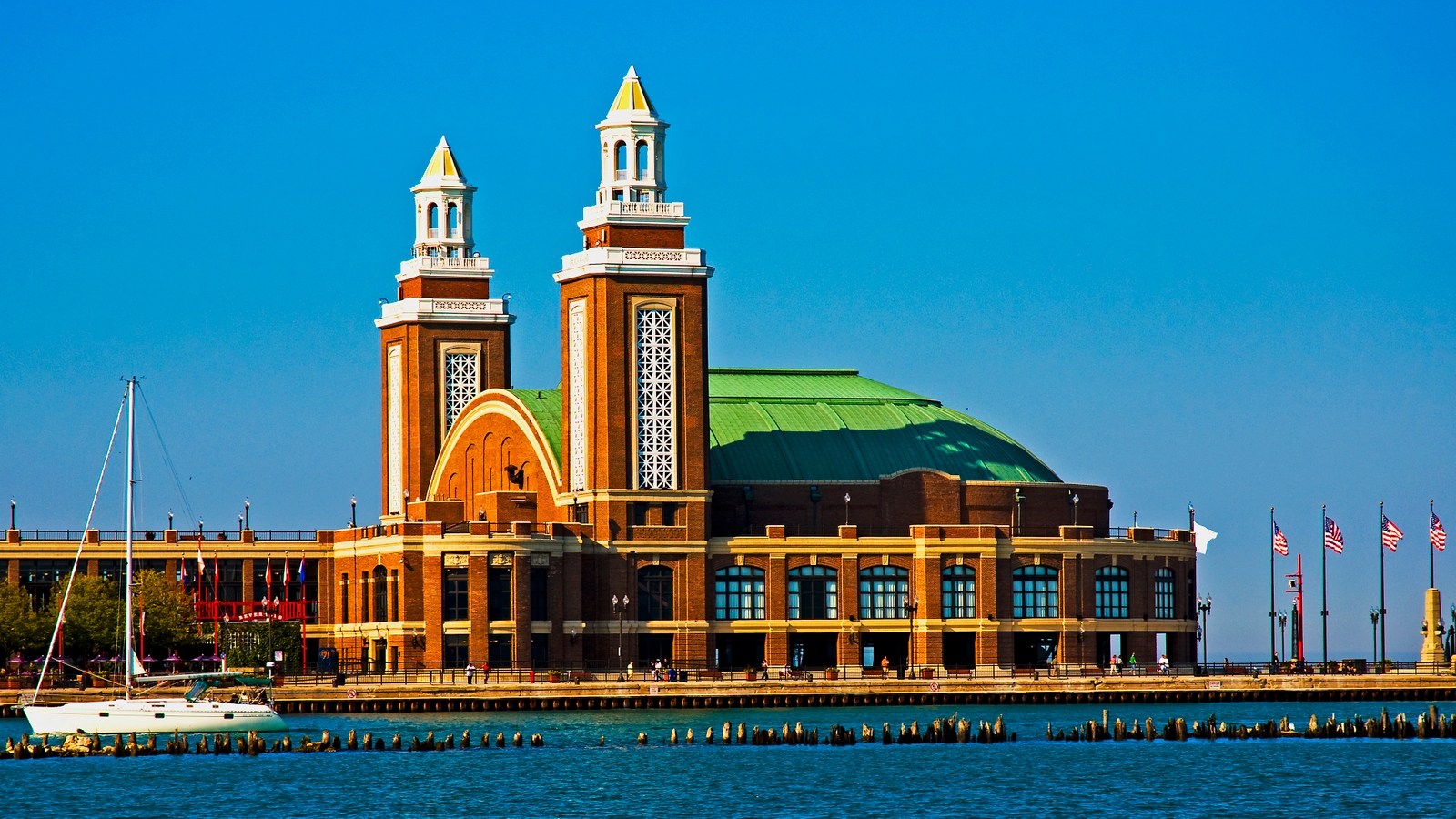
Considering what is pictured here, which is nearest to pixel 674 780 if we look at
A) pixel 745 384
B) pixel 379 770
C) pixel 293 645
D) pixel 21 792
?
pixel 379 770

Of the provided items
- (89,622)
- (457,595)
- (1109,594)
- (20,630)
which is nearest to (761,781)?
(457,595)

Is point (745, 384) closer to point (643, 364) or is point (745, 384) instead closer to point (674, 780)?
point (643, 364)

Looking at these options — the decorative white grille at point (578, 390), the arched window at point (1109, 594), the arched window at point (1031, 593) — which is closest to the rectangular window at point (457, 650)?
the decorative white grille at point (578, 390)

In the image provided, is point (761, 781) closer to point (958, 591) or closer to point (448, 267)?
point (958, 591)

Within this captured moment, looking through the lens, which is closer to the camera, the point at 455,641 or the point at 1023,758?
the point at 1023,758

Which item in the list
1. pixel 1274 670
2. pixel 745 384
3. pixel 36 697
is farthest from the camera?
pixel 745 384

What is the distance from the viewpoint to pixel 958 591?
167 meters

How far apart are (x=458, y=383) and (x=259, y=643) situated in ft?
88.7

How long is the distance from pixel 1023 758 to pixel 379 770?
25.2 meters

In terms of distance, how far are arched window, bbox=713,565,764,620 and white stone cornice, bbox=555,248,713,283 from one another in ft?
54.7

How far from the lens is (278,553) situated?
17488cm

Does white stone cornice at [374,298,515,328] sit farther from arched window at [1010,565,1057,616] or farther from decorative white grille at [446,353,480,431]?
arched window at [1010,565,1057,616]

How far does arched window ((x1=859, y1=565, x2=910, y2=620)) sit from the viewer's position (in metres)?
166

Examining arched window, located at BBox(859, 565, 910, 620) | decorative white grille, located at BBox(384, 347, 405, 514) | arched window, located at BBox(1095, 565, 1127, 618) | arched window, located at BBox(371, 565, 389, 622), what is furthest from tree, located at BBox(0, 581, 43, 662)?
arched window, located at BBox(1095, 565, 1127, 618)
